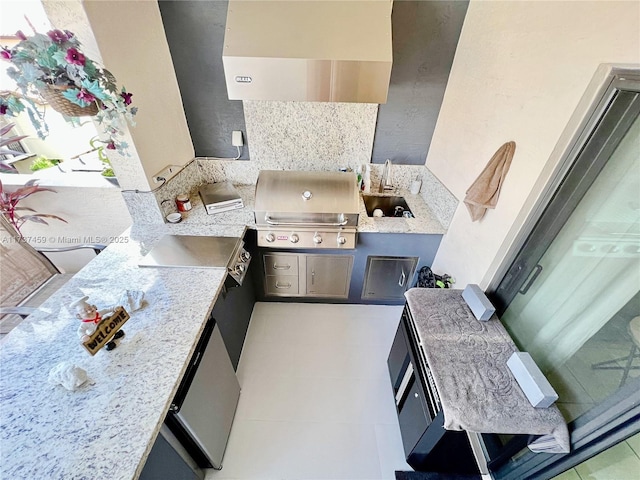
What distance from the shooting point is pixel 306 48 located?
1.35 metres

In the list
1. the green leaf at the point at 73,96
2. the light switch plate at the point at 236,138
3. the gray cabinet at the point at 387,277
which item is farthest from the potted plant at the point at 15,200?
the gray cabinet at the point at 387,277

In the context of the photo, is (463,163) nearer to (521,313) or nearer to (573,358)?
(521,313)

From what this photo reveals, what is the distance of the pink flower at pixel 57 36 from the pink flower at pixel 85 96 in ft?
0.59

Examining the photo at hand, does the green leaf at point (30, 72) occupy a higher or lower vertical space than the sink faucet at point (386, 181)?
higher

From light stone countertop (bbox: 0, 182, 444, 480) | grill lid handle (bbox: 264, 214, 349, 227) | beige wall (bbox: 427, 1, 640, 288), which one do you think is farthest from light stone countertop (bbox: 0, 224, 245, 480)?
beige wall (bbox: 427, 1, 640, 288)

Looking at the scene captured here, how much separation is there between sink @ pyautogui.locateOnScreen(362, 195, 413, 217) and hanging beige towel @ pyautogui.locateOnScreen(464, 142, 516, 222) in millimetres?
845

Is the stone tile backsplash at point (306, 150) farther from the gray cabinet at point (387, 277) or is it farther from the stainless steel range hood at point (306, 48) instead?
the stainless steel range hood at point (306, 48)

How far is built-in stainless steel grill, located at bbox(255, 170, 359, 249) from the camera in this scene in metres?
1.82

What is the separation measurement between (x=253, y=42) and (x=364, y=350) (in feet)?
7.20

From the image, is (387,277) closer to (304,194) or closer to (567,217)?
(304,194)

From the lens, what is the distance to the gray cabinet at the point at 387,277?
2.10 metres

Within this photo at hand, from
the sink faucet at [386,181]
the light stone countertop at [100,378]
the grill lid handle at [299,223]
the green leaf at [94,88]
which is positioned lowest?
the light stone countertop at [100,378]

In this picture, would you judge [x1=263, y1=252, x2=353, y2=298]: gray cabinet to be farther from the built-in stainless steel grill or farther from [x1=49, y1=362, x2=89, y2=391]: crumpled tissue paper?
[x1=49, y1=362, x2=89, y2=391]: crumpled tissue paper

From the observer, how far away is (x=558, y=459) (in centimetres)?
103
